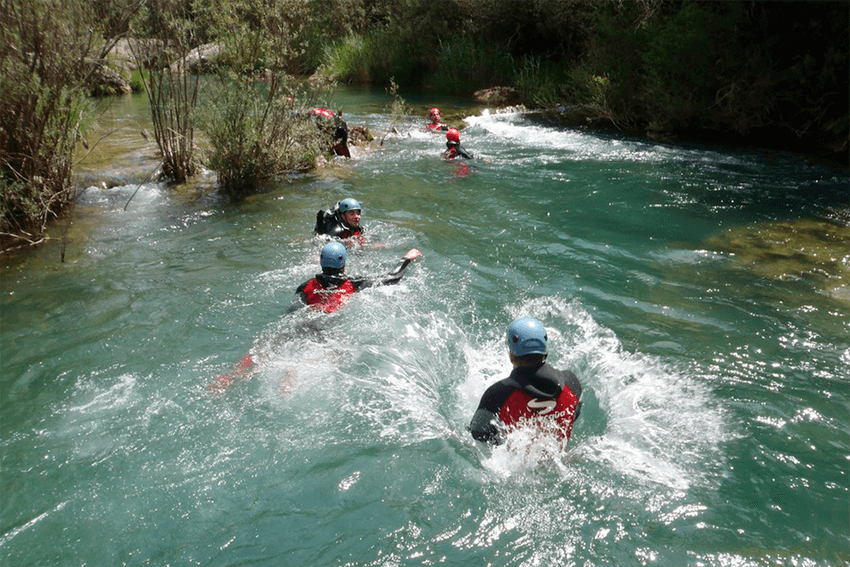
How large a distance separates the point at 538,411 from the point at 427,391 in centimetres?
138

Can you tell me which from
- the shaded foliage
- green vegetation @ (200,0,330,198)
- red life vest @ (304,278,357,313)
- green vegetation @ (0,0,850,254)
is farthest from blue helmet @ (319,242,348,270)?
green vegetation @ (200,0,330,198)

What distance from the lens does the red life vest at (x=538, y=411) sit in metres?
4.11

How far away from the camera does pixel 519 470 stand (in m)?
4.21

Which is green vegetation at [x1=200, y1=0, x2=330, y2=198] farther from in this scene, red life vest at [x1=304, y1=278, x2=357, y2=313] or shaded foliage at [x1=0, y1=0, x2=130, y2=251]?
red life vest at [x1=304, y1=278, x2=357, y2=313]

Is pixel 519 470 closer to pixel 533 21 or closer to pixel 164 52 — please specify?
pixel 164 52

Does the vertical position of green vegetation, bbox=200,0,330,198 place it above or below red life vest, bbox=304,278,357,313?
above

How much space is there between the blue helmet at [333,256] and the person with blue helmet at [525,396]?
8.25 feet

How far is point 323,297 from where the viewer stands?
6.09 meters

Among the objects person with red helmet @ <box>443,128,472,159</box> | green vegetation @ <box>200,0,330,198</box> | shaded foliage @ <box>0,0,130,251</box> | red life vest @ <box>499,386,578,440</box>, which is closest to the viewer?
red life vest @ <box>499,386,578,440</box>

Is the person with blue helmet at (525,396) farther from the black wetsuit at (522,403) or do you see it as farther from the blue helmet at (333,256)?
the blue helmet at (333,256)

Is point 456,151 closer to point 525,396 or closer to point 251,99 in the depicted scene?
point 251,99

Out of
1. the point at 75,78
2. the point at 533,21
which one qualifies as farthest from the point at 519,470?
the point at 533,21

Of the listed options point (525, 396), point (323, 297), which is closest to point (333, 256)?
point (323, 297)

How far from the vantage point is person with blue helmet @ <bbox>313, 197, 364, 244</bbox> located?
8.27 metres
